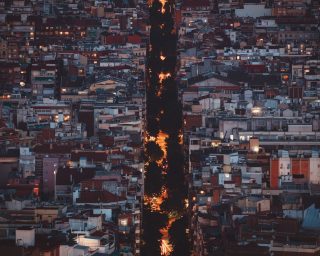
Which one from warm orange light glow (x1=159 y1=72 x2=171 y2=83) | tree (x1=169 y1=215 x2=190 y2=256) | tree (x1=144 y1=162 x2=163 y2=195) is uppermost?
Result: warm orange light glow (x1=159 y1=72 x2=171 y2=83)

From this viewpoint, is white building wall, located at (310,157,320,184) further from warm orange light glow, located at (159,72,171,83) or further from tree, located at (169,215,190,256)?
warm orange light glow, located at (159,72,171,83)

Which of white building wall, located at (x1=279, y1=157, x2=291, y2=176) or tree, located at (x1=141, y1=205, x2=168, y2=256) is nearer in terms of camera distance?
tree, located at (x1=141, y1=205, x2=168, y2=256)

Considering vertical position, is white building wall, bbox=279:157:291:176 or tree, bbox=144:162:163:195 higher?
white building wall, bbox=279:157:291:176

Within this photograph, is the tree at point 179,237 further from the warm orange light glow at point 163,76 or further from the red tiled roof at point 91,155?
the warm orange light glow at point 163,76

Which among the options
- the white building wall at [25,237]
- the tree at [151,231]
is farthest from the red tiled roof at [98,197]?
the white building wall at [25,237]

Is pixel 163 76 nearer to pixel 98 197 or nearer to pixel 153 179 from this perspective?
pixel 153 179

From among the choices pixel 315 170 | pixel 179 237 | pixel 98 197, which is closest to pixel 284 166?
pixel 315 170

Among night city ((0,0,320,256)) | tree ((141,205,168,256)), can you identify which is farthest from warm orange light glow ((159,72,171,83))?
tree ((141,205,168,256))

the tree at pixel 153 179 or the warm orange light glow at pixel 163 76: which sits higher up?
the warm orange light glow at pixel 163 76

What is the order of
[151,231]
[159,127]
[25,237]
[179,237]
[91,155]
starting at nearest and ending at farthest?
[25,237] → [179,237] → [151,231] → [91,155] → [159,127]
